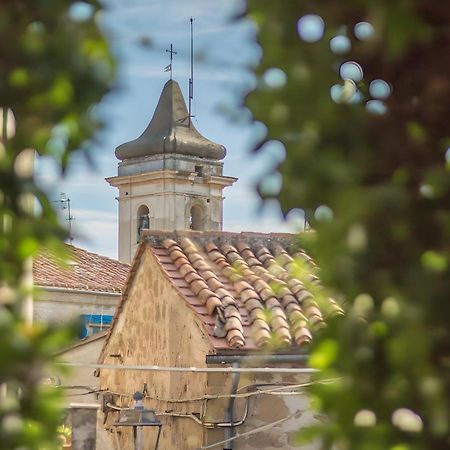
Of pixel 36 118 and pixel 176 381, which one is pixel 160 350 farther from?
pixel 36 118

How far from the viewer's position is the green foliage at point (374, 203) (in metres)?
1.37

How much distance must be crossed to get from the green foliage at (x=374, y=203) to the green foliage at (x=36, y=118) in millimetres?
224

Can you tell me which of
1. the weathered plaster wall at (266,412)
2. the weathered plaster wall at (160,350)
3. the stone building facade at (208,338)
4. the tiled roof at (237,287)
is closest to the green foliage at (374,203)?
the stone building facade at (208,338)

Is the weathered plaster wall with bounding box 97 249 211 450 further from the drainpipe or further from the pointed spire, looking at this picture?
the pointed spire

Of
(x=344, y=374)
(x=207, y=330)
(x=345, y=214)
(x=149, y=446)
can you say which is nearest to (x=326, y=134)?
(x=345, y=214)

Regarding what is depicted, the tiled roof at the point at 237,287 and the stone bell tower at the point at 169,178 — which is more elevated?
the stone bell tower at the point at 169,178

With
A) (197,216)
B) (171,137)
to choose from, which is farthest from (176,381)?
(171,137)

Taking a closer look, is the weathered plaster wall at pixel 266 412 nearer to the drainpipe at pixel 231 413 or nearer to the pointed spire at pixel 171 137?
the drainpipe at pixel 231 413

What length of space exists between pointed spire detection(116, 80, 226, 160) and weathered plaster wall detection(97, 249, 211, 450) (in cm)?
3680

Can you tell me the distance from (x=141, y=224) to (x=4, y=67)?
156ft

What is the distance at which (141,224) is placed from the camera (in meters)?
48.9

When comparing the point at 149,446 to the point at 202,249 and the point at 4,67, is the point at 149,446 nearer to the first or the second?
the point at 202,249

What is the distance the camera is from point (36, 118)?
1396 mm

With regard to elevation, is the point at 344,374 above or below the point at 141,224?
below
